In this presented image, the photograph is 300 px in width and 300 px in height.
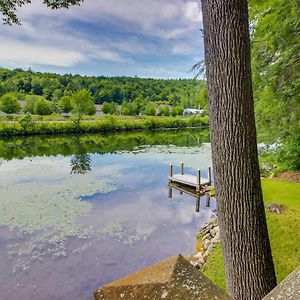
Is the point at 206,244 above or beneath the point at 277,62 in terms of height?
beneath

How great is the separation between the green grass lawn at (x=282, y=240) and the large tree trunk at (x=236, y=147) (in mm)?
2347

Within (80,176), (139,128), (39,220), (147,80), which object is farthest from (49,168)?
(147,80)

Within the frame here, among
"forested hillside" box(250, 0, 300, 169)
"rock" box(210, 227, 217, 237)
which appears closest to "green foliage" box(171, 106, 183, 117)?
"forested hillside" box(250, 0, 300, 169)

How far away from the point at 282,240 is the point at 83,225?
6.12m

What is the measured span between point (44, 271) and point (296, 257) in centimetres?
541

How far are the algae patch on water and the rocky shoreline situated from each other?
3342 millimetres

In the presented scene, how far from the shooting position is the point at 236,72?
2.20 metres

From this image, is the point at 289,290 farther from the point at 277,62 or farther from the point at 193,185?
the point at 193,185

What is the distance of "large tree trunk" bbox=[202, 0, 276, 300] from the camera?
219cm

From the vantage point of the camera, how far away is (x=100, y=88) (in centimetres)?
7575

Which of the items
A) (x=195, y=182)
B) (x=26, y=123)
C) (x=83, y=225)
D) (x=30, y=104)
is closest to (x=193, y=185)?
(x=195, y=182)

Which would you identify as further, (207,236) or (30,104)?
(30,104)

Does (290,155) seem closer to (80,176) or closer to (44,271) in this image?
(44,271)

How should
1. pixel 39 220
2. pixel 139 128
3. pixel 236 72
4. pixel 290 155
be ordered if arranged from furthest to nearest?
1. pixel 139 128
2. pixel 290 155
3. pixel 39 220
4. pixel 236 72
